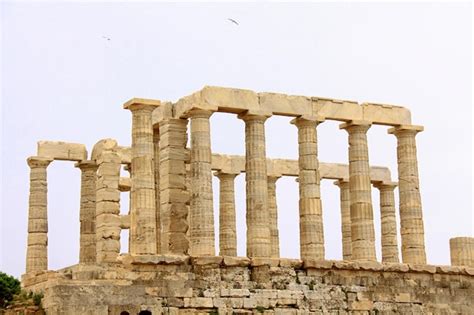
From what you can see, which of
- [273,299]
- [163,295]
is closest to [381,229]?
[273,299]

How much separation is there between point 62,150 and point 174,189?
33.9 ft

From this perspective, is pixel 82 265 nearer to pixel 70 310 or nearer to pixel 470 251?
pixel 70 310

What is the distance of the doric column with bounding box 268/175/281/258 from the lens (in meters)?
58.0

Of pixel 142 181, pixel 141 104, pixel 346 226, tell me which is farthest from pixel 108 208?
pixel 346 226

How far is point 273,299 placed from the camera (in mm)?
46094

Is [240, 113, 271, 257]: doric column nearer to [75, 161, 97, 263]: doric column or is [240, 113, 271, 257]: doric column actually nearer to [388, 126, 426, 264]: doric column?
[388, 126, 426, 264]: doric column

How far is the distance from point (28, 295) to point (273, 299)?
9.59 m

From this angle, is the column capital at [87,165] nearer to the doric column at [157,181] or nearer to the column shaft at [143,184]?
the doric column at [157,181]

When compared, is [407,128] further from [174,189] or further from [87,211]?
[87,211]

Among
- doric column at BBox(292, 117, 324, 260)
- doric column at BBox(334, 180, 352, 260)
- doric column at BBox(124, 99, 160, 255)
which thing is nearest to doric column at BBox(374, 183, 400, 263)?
doric column at BBox(334, 180, 352, 260)

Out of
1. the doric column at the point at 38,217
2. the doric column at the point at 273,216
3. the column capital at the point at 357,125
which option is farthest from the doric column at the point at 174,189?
Answer: the doric column at the point at 273,216

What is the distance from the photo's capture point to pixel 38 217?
55.4 m

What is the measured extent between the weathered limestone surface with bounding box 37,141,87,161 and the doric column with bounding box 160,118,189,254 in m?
8.69

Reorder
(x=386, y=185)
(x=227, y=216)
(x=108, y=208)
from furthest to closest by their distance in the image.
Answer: (x=386, y=185)
(x=227, y=216)
(x=108, y=208)
